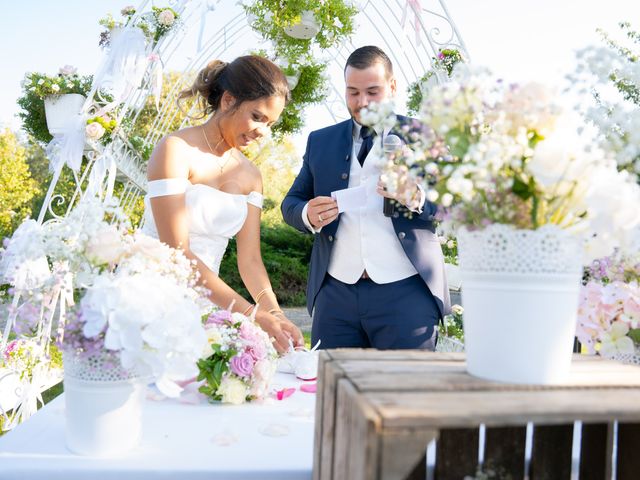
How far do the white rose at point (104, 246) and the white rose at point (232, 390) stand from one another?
522 millimetres

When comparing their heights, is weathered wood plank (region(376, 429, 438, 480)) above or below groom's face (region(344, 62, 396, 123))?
below

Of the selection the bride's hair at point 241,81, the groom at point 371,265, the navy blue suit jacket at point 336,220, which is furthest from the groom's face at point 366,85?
the bride's hair at point 241,81

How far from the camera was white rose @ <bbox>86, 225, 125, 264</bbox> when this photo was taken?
48.4 inches

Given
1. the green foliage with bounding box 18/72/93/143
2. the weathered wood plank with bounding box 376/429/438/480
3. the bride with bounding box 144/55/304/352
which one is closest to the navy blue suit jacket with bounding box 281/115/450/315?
the bride with bounding box 144/55/304/352

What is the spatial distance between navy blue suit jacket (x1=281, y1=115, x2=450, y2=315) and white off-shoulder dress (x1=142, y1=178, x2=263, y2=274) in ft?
0.91

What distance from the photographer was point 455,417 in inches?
32.3

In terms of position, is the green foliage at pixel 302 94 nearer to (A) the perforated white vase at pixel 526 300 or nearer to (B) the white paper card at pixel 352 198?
(B) the white paper card at pixel 352 198

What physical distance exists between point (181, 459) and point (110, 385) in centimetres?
21

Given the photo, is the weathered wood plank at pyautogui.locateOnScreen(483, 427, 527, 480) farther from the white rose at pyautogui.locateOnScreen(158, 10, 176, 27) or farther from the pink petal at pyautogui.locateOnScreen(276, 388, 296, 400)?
the white rose at pyautogui.locateOnScreen(158, 10, 176, 27)

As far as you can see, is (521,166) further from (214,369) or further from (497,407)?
(214,369)

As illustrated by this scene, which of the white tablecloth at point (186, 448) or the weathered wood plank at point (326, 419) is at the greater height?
the weathered wood plank at point (326, 419)

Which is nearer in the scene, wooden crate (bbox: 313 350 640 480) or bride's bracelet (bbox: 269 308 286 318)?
wooden crate (bbox: 313 350 640 480)

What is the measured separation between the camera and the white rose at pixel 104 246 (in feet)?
4.03

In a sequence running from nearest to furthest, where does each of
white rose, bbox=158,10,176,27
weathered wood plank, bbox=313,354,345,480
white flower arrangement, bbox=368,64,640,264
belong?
white flower arrangement, bbox=368,64,640,264 → weathered wood plank, bbox=313,354,345,480 → white rose, bbox=158,10,176,27
